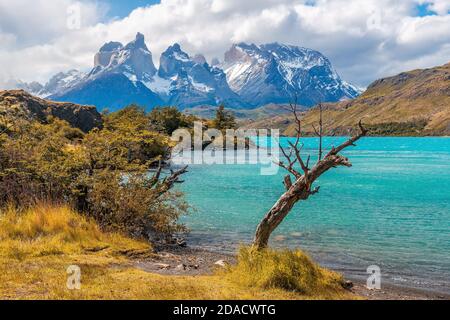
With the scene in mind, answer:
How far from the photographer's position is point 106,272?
14.8m

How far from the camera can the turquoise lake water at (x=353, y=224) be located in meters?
22.5

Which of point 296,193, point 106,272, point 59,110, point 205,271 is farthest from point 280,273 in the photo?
point 59,110

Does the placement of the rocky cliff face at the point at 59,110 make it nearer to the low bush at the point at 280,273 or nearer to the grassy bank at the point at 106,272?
the grassy bank at the point at 106,272

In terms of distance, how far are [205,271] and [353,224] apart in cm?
1921

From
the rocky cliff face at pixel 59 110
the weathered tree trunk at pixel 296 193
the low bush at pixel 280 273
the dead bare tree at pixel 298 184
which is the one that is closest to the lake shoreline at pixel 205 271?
the low bush at pixel 280 273

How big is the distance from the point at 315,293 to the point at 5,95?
112m

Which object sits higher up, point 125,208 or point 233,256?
point 125,208

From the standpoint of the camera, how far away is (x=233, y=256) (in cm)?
2302

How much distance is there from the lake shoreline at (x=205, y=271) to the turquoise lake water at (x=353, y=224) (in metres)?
1.18

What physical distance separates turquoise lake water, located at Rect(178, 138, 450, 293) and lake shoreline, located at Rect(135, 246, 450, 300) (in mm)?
1179
